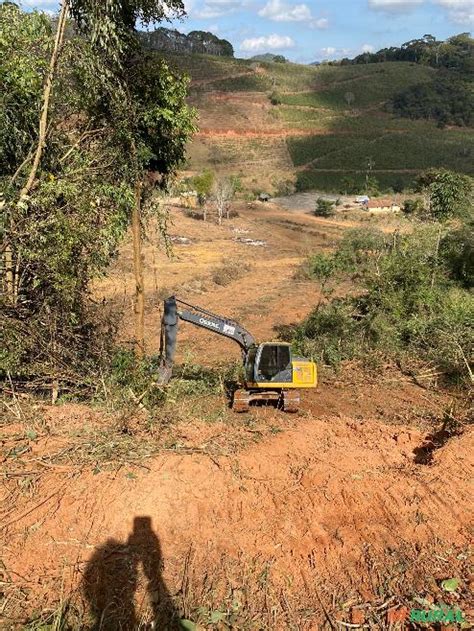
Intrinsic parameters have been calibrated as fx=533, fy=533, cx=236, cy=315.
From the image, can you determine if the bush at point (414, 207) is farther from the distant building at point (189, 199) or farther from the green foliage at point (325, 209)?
the distant building at point (189, 199)

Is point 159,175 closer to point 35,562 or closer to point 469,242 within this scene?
point 35,562

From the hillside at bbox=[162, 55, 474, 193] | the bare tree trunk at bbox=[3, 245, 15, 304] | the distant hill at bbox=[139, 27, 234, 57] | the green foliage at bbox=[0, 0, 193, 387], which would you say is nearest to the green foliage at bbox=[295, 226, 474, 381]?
the green foliage at bbox=[0, 0, 193, 387]

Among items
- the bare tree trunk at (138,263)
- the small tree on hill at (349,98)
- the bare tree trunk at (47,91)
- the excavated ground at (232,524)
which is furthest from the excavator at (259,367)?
the small tree on hill at (349,98)

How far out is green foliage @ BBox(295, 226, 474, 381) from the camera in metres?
12.8

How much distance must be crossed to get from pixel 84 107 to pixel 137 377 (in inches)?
184

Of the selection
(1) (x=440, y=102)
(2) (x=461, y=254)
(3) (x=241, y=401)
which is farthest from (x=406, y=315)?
(1) (x=440, y=102)

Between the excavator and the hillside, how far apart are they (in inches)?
2028

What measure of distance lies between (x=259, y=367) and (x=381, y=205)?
131ft

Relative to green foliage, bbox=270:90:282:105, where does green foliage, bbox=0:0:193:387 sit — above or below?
below

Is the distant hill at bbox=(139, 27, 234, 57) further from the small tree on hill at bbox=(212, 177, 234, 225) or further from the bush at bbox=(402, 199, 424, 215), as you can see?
the bush at bbox=(402, 199, 424, 215)

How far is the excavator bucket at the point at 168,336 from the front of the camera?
936 cm

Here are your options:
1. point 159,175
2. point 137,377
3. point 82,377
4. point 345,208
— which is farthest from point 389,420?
point 345,208

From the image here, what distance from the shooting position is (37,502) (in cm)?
565

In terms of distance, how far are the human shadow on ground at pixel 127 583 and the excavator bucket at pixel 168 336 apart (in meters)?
4.23
